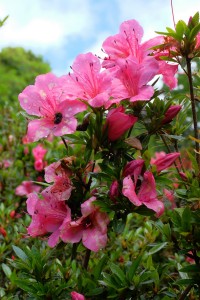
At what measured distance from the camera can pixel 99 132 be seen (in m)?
1.47

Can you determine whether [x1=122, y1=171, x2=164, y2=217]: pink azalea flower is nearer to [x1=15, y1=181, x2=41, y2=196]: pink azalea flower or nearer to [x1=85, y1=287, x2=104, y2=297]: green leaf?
[x1=85, y1=287, x2=104, y2=297]: green leaf

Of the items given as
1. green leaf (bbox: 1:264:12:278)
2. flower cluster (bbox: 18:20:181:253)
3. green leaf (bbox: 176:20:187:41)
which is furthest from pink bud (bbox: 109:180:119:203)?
green leaf (bbox: 1:264:12:278)

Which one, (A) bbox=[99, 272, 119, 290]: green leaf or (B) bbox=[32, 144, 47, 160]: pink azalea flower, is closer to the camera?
(A) bbox=[99, 272, 119, 290]: green leaf

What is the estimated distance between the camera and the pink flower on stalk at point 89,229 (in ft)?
4.72

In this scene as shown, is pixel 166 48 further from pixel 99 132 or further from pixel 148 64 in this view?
pixel 99 132

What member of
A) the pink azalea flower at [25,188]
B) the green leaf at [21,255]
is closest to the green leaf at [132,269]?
the green leaf at [21,255]

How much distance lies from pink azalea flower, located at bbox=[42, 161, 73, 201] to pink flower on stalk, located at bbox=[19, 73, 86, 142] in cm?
11

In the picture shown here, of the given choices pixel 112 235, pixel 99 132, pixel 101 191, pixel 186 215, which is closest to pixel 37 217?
pixel 101 191

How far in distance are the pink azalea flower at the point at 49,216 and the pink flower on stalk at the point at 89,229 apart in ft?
0.13

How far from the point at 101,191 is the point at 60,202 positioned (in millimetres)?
150

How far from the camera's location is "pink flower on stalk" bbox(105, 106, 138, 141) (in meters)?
1.43

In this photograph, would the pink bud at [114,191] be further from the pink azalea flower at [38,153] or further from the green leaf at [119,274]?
the pink azalea flower at [38,153]

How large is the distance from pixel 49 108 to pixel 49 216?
1.14ft

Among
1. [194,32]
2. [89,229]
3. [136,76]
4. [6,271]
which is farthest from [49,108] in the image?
[6,271]
